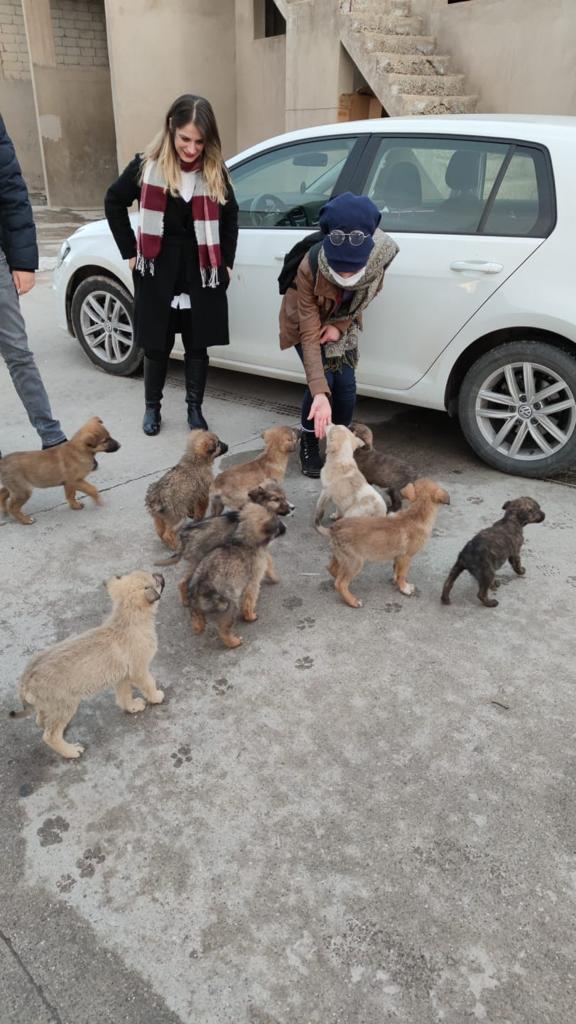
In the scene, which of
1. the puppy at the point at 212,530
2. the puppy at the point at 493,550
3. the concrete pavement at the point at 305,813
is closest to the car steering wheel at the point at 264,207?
the puppy at the point at 212,530

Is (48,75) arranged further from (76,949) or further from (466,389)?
(76,949)

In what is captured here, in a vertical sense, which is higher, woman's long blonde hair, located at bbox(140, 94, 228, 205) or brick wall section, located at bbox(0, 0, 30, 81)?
brick wall section, located at bbox(0, 0, 30, 81)

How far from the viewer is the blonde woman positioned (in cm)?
439

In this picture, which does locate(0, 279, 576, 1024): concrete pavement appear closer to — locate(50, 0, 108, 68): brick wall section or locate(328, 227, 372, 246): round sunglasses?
locate(328, 227, 372, 246): round sunglasses

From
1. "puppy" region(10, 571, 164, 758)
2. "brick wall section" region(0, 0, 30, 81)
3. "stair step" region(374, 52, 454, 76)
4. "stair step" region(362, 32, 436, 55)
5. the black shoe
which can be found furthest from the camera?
"brick wall section" region(0, 0, 30, 81)

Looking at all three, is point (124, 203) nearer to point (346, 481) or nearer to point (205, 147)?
point (205, 147)

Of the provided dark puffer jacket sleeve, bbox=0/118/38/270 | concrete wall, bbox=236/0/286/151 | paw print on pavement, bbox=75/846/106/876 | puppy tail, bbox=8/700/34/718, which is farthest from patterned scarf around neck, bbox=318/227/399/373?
concrete wall, bbox=236/0/286/151

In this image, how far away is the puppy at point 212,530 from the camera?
10.9ft

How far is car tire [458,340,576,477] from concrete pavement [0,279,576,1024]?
95 cm

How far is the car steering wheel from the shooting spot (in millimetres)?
5301

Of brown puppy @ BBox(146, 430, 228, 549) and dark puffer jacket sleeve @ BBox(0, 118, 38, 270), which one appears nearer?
brown puppy @ BBox(146, 430, 228, 549)

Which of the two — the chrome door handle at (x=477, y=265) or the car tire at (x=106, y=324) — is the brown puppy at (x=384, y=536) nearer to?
the chrome door handle at (x=477, y=265)

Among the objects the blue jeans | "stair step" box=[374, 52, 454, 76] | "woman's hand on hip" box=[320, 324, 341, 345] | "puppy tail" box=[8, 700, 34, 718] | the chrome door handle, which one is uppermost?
"stair step" box=[374, 52, 454, 76]

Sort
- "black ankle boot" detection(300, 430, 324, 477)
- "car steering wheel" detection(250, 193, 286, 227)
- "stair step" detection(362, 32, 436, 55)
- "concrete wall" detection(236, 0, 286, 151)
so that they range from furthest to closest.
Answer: "concrete wall" detection(236, 0, 286, 151) < "stair step" detection(362, 32, 436, 55) < "car steering wheel" detection(250, 193, 286, 227) < "black ankle boot" detection(300, 430, 324, 477)
